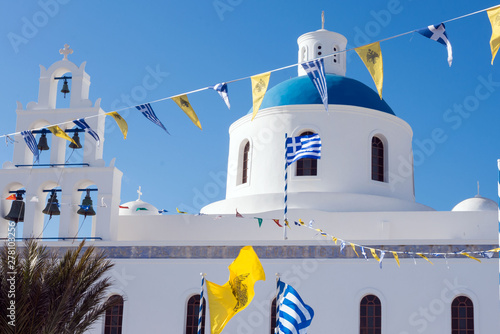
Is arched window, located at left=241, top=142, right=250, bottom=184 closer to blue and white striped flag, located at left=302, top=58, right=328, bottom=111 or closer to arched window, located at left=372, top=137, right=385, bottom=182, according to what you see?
arched window, located at left=372, top=137, right=385, bottom=182

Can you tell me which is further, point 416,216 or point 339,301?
point 416,216

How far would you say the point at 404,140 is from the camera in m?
19.6

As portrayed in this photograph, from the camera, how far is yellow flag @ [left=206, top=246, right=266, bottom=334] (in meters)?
11.1

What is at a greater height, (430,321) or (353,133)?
(353,133)

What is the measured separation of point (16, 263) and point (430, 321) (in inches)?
314

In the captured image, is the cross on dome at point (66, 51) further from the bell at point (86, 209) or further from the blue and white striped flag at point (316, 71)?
the blue and white striped flag at point (316, 71)

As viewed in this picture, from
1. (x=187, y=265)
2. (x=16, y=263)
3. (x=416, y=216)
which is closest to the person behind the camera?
(x=16, y=263)

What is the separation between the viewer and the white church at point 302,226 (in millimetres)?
15109

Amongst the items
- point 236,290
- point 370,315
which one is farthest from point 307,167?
point 236,290

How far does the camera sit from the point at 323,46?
2039cm

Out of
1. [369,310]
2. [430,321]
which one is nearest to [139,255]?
[369,310]

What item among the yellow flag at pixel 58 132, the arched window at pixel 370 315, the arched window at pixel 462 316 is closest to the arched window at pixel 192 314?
the arched window at pixel 370 315

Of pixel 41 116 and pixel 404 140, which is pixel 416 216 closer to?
pixel 404 140

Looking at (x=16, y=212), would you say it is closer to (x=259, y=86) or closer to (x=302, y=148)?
(x=302, y=148)
